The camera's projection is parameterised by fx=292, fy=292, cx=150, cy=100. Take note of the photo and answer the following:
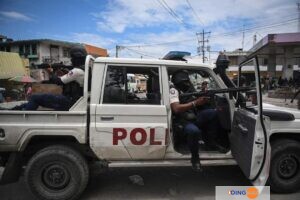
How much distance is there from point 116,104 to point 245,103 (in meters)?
2.02

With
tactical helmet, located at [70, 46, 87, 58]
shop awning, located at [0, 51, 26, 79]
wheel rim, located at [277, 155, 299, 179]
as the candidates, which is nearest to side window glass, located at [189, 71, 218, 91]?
wheel rim, located at [277, 155, 299, 179]

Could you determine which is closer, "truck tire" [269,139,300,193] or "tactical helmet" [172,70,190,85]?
"truck tire" [269,139,300,193]

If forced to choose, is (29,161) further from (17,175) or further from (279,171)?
(279,171)

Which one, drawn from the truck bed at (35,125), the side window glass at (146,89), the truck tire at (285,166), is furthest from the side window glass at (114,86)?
the truck tire at (285,166)

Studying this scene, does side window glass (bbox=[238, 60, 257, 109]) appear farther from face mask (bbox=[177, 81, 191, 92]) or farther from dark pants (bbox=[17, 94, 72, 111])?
dark pants (bbox=[17, 94, 72, 111])

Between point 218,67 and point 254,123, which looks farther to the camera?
point 218,67

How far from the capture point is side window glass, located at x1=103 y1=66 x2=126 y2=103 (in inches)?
167

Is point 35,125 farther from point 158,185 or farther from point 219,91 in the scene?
point 219,91

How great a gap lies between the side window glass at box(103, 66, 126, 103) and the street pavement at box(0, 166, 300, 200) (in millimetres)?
1163

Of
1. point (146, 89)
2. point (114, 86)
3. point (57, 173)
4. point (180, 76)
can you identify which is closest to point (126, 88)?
point (114, 86)

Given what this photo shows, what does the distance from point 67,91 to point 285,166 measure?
355 cm

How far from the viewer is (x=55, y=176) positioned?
4172 millimetres

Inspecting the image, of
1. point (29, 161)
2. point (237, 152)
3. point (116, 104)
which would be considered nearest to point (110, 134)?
point (116, 104)

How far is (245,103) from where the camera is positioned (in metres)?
4.58
